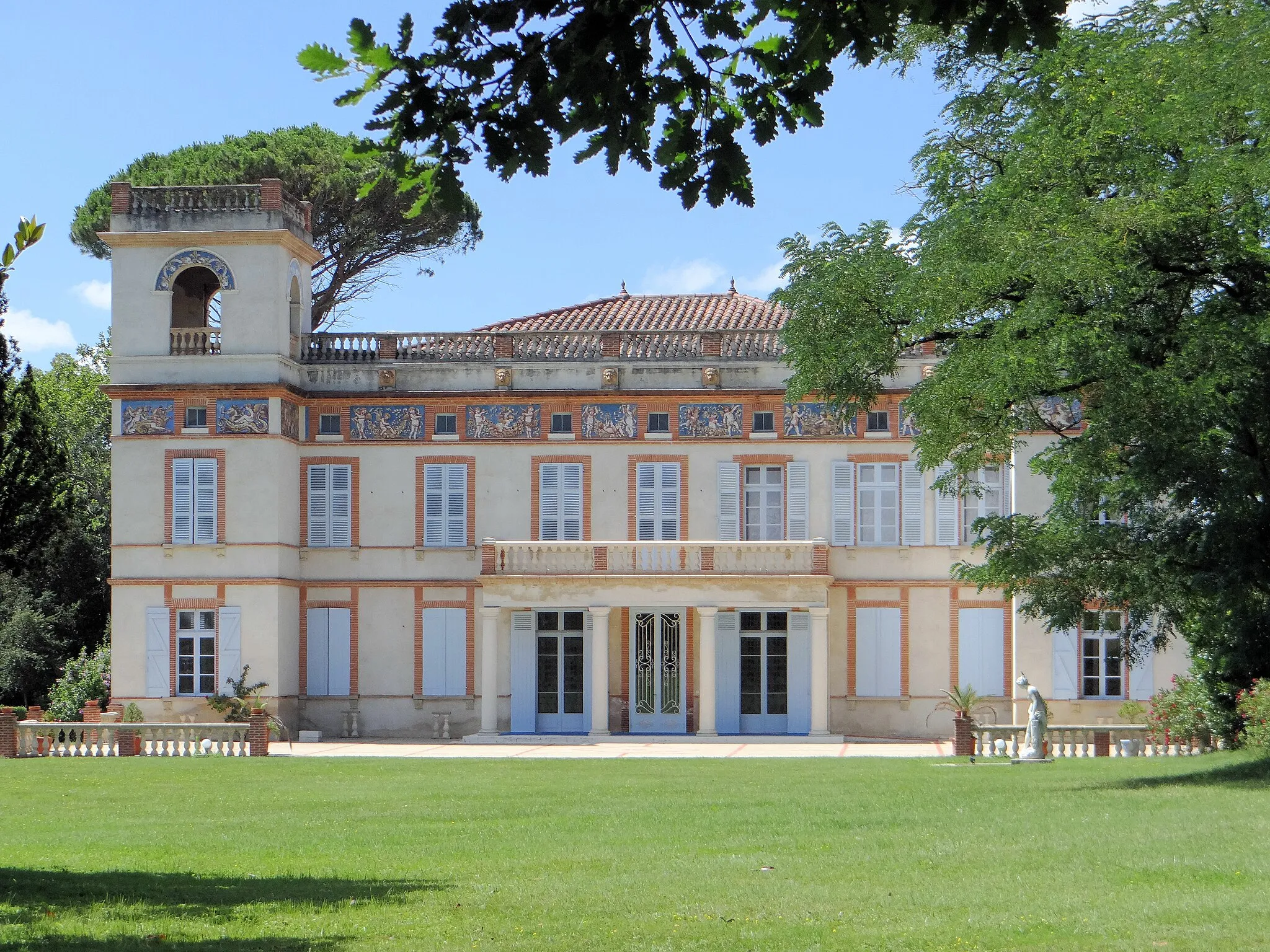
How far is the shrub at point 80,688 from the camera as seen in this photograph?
106ft

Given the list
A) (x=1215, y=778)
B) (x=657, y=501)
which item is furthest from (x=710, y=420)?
(x=1215, y=778)

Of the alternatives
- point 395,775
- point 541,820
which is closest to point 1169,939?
point 541,820

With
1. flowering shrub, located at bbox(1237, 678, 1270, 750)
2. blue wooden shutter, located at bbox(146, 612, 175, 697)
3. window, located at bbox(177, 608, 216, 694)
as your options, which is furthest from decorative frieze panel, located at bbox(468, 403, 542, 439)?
flowering shrub, located at bbox(1237, 678, 1270, 750)

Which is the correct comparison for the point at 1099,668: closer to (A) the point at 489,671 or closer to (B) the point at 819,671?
(B) the point at 819,671

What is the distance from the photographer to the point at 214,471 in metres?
31.9

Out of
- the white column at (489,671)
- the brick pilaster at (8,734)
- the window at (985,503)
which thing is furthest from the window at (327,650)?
the window at (985,503)

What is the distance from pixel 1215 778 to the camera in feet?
59.5

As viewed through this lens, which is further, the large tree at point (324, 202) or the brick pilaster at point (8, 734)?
the large tree at point (324, 202)

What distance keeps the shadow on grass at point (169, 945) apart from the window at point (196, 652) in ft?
75.8

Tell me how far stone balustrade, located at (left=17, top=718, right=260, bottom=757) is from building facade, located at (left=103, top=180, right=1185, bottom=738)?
11.5 feet

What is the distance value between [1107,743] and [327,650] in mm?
14719

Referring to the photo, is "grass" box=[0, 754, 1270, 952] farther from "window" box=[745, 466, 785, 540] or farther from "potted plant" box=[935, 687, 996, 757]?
"window" box=[745, 466, 785, 540]

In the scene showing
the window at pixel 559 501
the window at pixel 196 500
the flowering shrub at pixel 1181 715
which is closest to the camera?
the flowering shrub at pixel 1181 715

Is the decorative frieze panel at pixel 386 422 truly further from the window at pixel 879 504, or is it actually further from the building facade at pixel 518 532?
the window at pixel 879 504
